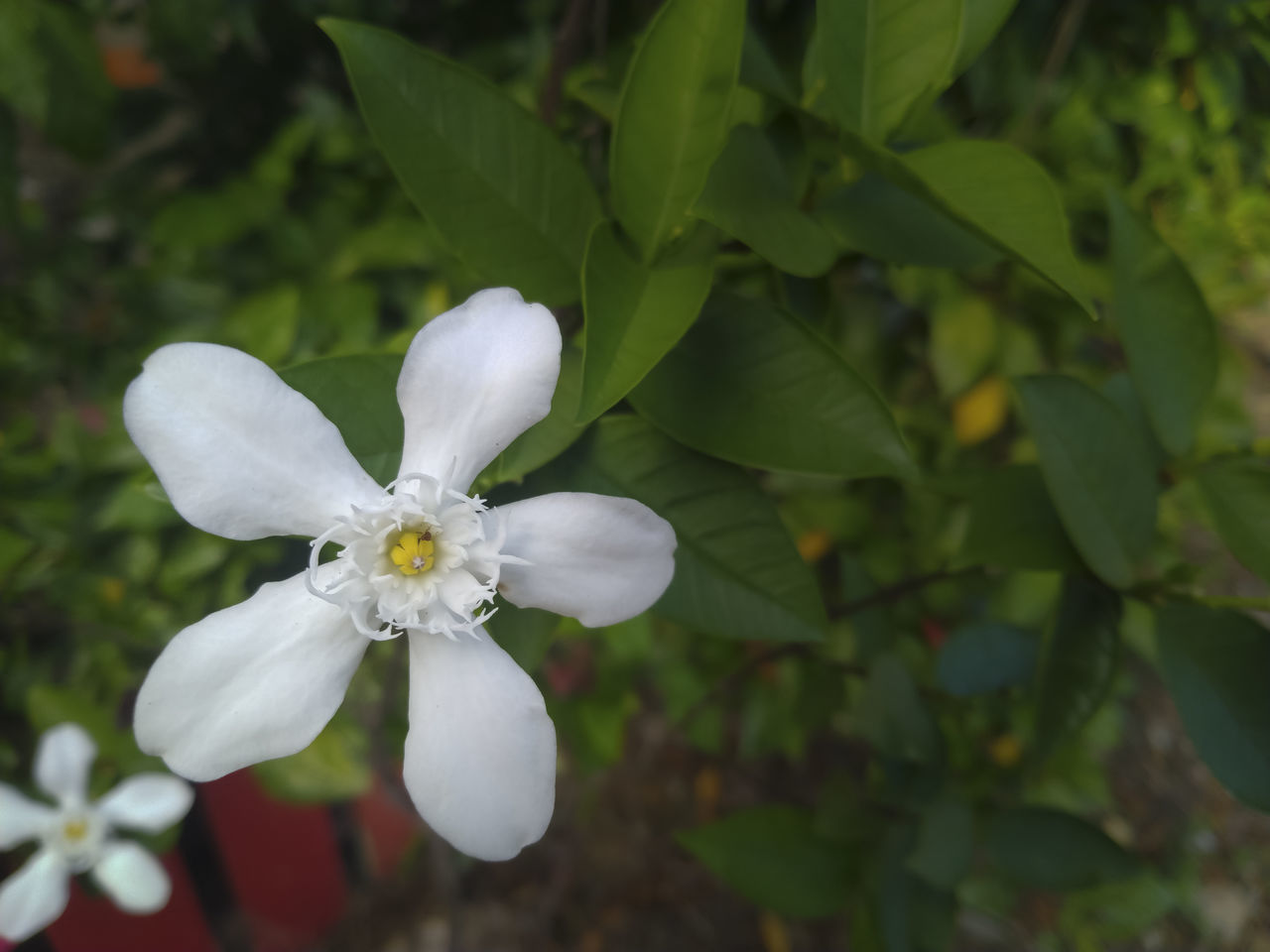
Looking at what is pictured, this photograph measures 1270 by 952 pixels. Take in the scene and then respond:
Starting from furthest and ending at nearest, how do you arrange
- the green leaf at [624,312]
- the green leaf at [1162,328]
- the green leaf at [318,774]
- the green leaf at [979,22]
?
1. the green leaf at [318,774]
2. the green leaf at [1162,328]
3. the green leaf at [979,22]
4. the green leaf at [624,312]

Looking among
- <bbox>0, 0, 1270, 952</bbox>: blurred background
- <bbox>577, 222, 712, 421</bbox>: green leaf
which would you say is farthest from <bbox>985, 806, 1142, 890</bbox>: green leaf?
<bbox>577, 222, 712, 421</bbox>: green leaf

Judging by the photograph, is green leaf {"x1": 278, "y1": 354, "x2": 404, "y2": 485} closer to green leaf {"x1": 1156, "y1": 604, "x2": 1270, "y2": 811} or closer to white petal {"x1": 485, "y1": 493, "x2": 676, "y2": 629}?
white petal {"x1": 485, "y1": 493, "x2": 676, "y2": 629}

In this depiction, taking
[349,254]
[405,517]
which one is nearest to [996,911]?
[405,517]

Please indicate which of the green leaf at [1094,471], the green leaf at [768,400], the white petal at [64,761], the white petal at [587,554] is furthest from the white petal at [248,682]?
the white petal at [64,761]

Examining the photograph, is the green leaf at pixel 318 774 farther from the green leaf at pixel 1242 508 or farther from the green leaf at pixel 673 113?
the green leaf at pixel 1242 508

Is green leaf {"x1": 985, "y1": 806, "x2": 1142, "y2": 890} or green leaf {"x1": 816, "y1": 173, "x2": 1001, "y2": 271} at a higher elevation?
green leaf {"x1": 816, "y1": 173, "x2": 1001, "y2": 271}

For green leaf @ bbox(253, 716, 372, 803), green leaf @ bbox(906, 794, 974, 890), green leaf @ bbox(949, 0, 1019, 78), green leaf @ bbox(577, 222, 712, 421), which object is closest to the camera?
green leaf @ bbox(577, 222, 712, 421)
